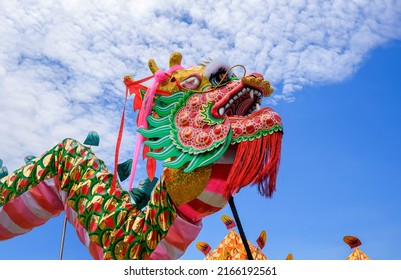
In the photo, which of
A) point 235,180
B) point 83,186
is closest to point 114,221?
point 83,186

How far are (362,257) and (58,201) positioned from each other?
384 centimetres

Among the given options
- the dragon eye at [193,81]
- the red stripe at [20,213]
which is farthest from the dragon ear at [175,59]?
the red stripe at [20,213]

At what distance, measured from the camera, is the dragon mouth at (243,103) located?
3980mm

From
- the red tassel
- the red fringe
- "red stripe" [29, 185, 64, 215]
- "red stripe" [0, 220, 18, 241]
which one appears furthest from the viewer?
"red stripe" [0, 220, 18, 241]

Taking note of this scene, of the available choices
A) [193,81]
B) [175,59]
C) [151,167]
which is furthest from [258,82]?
[151,167]

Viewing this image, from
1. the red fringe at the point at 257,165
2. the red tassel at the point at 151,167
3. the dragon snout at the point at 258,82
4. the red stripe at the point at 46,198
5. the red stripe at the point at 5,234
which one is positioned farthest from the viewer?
the red stripe at the point at 5,234

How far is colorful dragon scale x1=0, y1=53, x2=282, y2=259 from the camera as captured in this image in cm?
380

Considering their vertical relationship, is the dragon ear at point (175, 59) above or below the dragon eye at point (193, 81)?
above

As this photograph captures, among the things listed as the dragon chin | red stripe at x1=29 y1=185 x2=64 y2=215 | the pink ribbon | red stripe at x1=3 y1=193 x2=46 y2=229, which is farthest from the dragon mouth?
red stripe at x1=3 y1=193 x2=46 y2=229

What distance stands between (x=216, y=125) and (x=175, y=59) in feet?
2.82

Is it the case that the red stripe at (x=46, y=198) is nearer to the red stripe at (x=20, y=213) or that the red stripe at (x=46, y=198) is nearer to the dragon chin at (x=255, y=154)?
the red stripe at (x=20, y=213)

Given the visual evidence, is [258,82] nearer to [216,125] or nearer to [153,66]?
[216,125]

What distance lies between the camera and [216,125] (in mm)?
3902

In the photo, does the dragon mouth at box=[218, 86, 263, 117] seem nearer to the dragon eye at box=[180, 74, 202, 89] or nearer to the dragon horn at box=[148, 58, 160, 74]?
the dragon eye at box=[180, 74, 202, 89]
